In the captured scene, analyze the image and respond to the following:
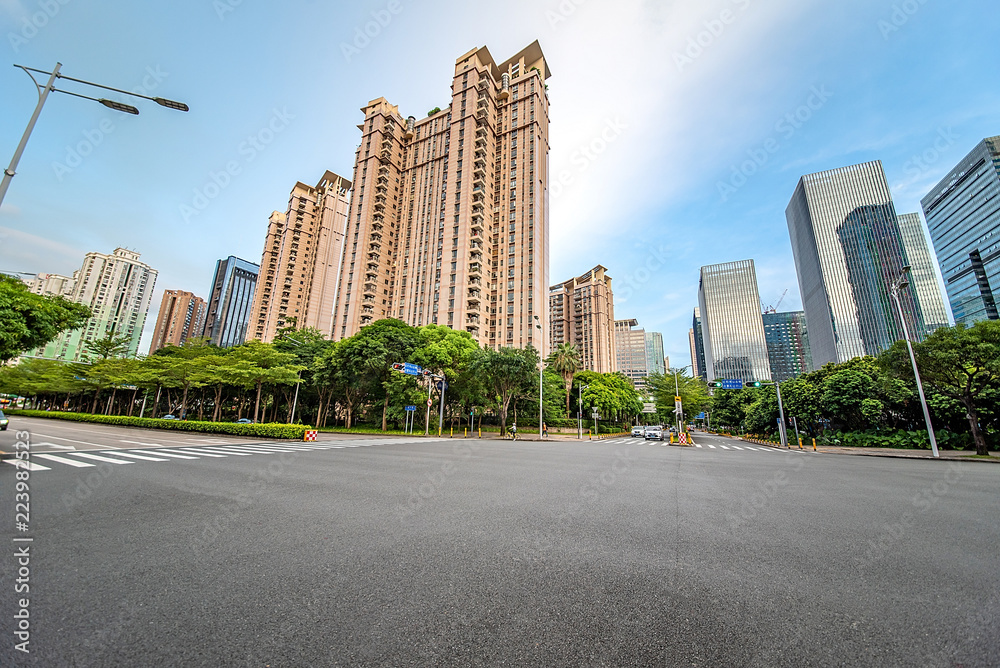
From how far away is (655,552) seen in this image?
3707 millimetres

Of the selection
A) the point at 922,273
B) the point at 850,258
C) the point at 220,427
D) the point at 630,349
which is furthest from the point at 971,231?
the point at 220,427

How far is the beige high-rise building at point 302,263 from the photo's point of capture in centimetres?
8656

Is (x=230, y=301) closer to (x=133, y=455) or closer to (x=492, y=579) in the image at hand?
(x=133, y=455)

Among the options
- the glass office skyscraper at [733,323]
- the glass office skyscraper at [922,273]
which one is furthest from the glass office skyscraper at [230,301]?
the glass office skyscraper at [922,273]

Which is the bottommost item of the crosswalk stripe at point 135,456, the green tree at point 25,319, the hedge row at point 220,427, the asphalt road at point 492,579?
the asphalt road at point 492,579

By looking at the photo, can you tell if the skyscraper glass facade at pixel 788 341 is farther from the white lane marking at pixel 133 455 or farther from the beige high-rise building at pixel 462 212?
the white lane marking at pixel 133 455

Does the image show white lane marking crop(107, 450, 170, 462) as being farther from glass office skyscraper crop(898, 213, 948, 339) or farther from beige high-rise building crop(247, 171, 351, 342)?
glass office skyscraper crop(898, 213, 948, 339)

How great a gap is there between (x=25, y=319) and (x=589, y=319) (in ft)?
354

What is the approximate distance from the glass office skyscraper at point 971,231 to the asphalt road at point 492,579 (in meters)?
85.9

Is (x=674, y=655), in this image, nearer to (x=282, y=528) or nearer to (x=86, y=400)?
(x=282, y=528)

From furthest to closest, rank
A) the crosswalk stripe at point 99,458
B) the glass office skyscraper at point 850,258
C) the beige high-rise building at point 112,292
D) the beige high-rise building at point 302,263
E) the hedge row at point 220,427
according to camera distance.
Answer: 1. the beige high-rise building at point 302,263
2. the glass office skyscraper at point 850,258
3. the beige high-rise building at point 112,292
4. the hedge row at point 220,427
5. the crosswalk stripe at point 99,458

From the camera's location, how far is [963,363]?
18.2 meters

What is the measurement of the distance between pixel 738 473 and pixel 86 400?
73594 mm

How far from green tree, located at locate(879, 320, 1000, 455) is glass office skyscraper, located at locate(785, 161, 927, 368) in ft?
282
